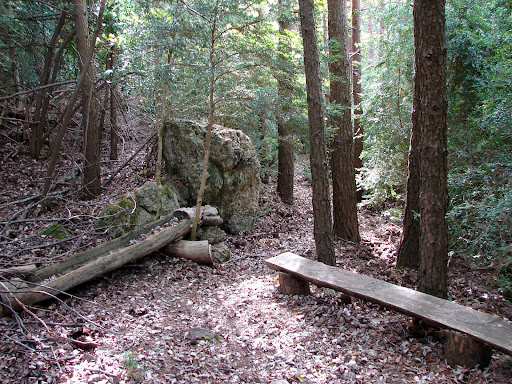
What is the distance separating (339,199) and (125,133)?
726 cm

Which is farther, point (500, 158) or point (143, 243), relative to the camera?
point (143, 243)

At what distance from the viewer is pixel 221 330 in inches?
175

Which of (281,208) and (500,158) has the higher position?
(500,158)

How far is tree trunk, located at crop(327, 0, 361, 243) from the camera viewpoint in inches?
308

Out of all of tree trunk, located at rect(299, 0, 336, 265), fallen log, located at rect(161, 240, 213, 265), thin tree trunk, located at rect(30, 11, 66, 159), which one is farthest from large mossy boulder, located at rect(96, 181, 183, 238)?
thin tree trunk, located at rect(30, 11, 66, 159)

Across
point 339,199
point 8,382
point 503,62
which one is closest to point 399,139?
point 339,199

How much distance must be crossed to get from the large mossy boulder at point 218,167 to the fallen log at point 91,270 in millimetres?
1546

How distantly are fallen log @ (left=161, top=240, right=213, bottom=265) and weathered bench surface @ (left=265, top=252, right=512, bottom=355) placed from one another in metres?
1.82

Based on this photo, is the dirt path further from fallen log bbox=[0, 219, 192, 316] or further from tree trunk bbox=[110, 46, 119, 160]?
tree trunk bbox=[110, 46, 119, 160]

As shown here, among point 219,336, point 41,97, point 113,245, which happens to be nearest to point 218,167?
point 113,245

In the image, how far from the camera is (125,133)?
11.3m

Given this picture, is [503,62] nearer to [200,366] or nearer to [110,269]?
[200,366]

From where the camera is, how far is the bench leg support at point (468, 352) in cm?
330

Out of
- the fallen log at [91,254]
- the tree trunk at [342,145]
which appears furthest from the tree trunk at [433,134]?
the fallen log at [91,254]
